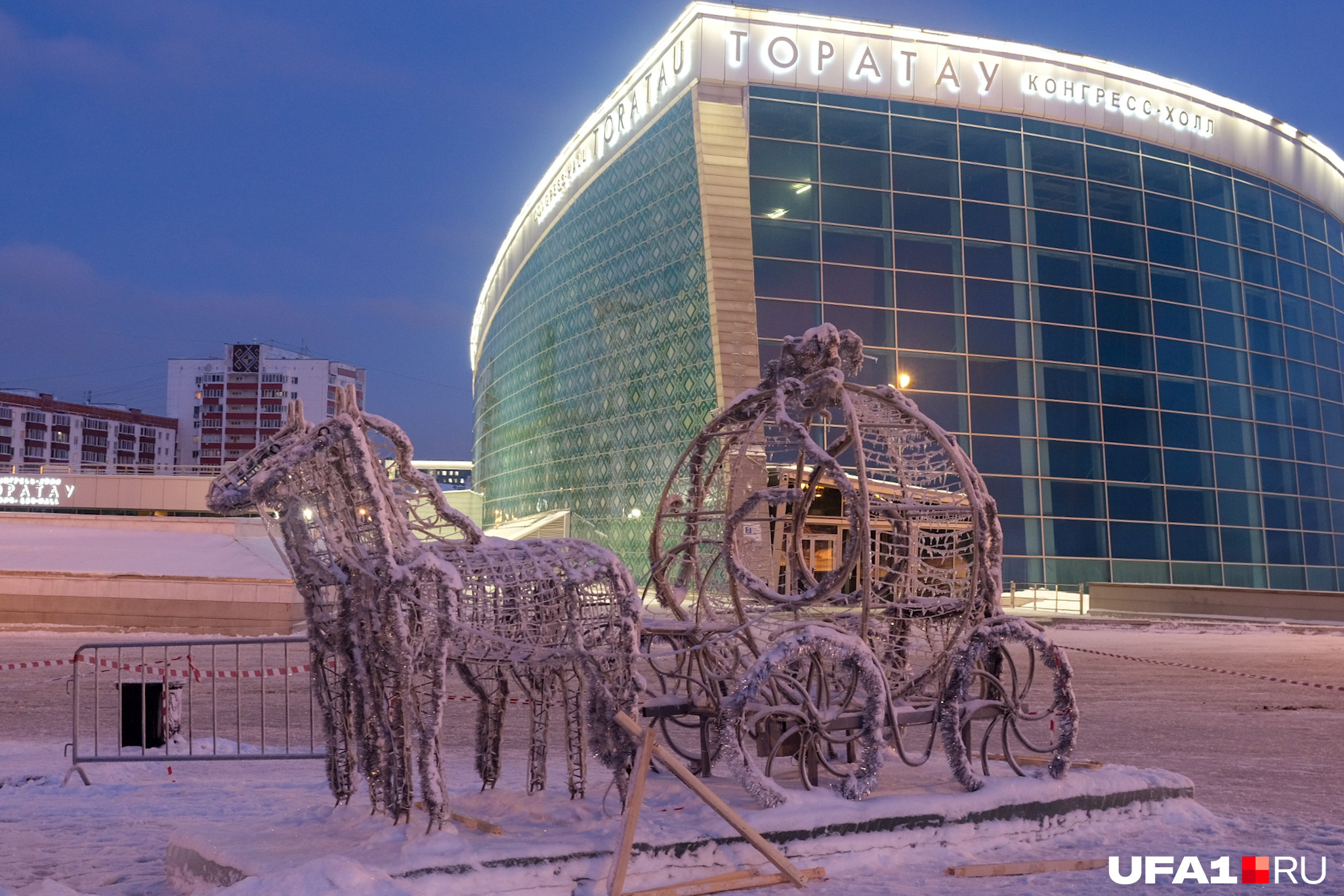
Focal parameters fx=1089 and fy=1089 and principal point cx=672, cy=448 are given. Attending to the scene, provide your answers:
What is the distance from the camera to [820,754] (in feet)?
19.4

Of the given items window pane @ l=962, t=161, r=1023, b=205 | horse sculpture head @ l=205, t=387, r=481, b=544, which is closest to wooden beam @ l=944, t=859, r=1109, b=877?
horse sculpture head @ l=205, t=387, r=481, b=544

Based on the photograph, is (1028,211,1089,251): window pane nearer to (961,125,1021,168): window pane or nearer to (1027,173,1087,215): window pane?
(1027,173,1087,215): window pane

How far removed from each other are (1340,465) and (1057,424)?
11220mm

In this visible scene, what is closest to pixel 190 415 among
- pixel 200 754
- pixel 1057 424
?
pixel 1057 424

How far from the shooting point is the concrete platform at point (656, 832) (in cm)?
416

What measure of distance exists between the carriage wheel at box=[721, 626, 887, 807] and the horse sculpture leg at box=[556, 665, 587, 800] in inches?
27.9

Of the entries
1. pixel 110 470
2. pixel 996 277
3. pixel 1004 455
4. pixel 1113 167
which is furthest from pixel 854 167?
pixel 110 470

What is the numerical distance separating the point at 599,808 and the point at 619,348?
79.1 ft

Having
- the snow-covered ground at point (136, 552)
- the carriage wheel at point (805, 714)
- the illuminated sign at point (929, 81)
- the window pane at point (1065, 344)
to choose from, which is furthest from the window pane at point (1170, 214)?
the carriage wheel at point (805, 714)

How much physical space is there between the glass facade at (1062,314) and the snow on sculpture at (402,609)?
2005cm

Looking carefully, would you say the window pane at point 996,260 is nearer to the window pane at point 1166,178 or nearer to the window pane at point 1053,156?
the window pane at point 1053,156

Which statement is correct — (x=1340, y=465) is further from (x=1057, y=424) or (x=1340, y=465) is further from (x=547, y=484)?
(x=547, y=484)

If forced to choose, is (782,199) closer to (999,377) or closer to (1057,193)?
(999,377)

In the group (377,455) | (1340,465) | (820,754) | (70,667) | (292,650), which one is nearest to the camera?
(377,455)
